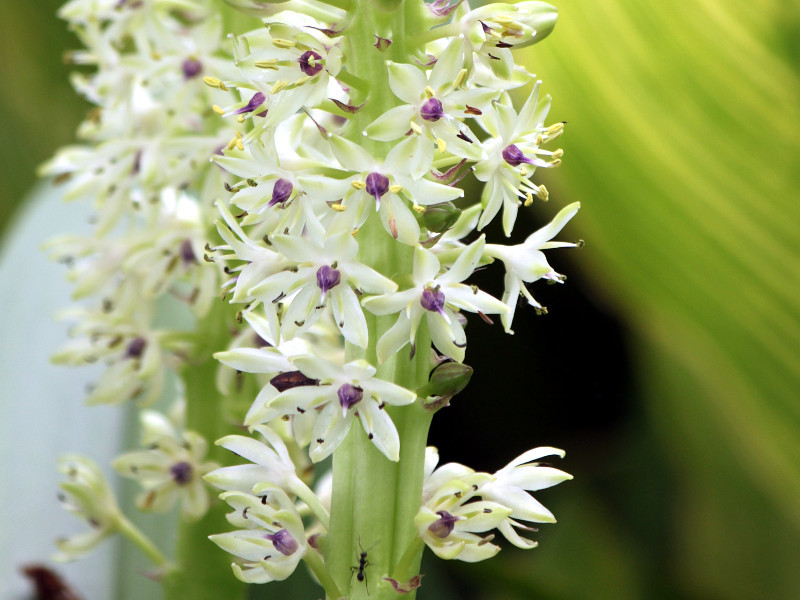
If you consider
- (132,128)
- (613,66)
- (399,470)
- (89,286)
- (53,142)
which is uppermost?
(613,66)

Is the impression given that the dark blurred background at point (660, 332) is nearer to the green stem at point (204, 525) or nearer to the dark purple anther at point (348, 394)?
the green stem at point (204, 525)

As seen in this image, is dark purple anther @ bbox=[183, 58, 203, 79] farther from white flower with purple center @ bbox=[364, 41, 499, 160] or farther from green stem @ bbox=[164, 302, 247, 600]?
white flower with purple center @ bbox=[364, 41, 499, 160]

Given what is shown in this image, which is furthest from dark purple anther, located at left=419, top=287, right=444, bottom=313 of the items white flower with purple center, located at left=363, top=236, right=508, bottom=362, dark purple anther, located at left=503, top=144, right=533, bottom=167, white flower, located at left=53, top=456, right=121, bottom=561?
white flower, located at left=53, top=456, right=121, bottom=561

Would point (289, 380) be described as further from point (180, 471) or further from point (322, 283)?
point (180, 471)

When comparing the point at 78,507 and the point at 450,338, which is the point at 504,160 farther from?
the point at 78,507

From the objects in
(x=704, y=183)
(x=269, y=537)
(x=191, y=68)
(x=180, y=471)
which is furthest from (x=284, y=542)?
(x=704, y=183)

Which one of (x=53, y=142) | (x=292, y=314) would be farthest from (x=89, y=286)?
(x=53, y=142)

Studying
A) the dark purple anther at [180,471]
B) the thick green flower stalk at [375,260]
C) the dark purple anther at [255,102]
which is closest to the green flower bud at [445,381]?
the thick green flower stalk at [375,260]
